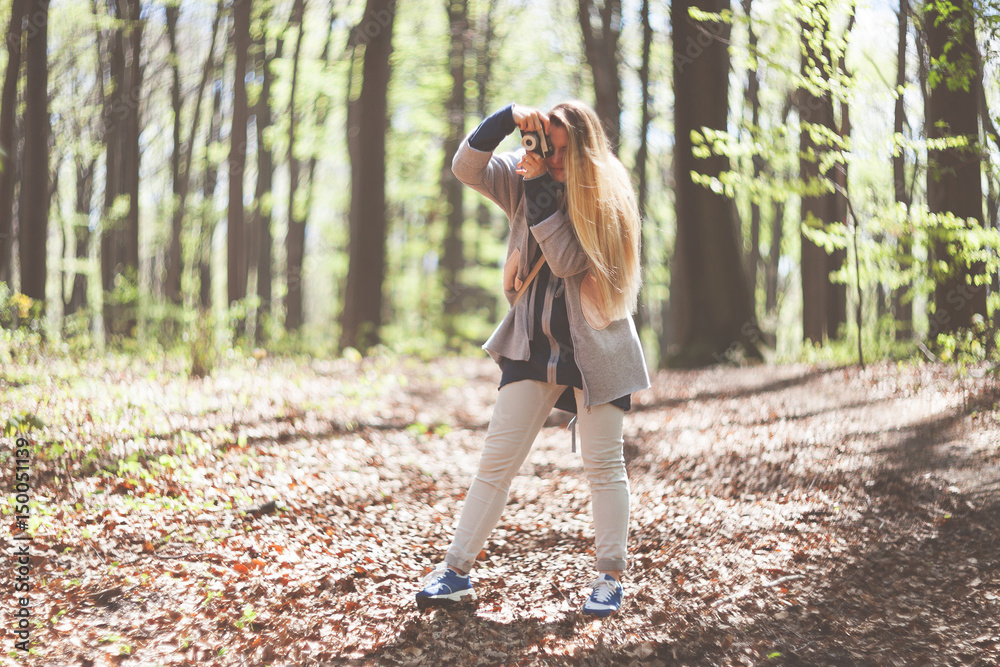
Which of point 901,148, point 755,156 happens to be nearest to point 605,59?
point 755,156

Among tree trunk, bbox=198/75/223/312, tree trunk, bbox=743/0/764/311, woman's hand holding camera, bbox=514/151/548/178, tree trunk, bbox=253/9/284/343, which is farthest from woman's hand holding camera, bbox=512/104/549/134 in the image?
tree trunk, bbox=198/75/223/312

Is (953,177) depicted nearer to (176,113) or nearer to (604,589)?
(604,589)

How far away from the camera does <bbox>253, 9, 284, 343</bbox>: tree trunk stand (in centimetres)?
1583

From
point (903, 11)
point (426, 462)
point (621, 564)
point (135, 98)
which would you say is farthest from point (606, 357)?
point (135, 98)

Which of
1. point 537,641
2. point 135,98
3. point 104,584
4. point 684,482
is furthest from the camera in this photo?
point 135,98

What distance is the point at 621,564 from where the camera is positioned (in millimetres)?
3119

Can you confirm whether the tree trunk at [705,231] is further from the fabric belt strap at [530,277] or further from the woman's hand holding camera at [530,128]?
the woman's hand holding camera at [530,128]

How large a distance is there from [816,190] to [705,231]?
3.50 metres

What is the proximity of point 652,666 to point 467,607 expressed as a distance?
90 centimetres

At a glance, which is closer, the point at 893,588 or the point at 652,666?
the point at 652,666

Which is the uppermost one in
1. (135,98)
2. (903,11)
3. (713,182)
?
(135,98)

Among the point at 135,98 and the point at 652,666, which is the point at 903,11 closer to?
the point at 652,666

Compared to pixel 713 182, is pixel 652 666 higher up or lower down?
lower down

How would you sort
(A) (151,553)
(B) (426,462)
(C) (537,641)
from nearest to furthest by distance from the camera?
(C) (537,641)
(A) (151,553)
(B) (426,462)
